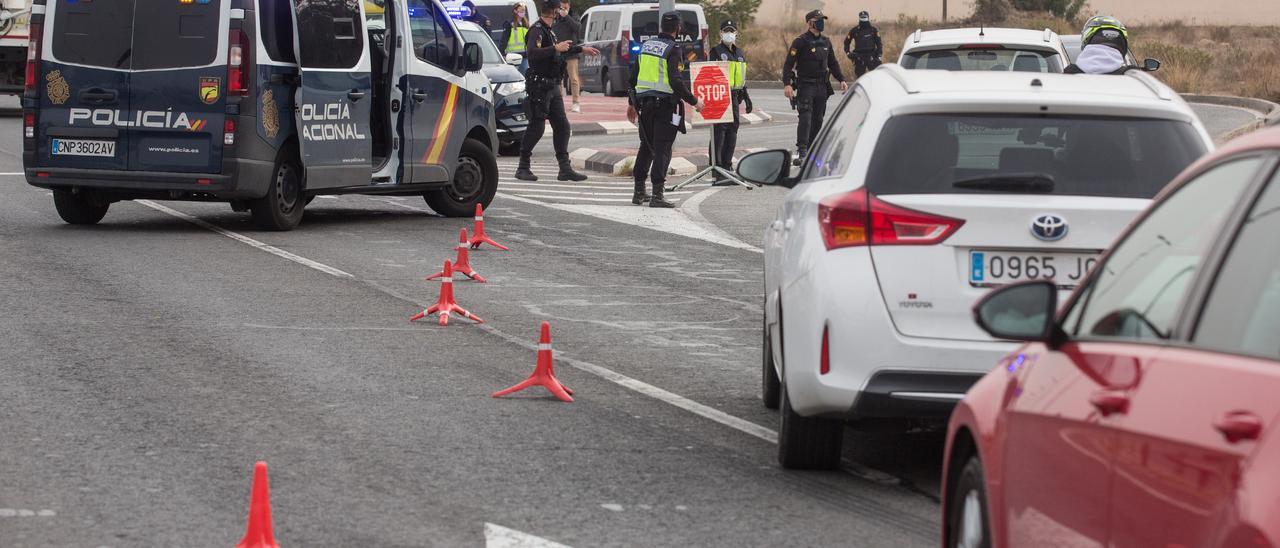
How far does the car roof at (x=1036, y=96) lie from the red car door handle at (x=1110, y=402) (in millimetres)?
2986

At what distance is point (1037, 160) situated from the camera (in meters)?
6.56

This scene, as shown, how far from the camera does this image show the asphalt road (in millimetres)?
6215

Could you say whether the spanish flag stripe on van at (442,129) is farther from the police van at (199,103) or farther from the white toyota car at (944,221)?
the white toyota car at (944,221)

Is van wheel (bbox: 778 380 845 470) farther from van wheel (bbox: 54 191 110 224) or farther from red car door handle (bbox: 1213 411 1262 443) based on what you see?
van wheel (bbox: 54 191 110 224)

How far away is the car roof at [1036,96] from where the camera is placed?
21.4 feet

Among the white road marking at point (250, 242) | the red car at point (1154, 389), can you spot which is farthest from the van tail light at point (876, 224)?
the white road marking at point (250, 242)

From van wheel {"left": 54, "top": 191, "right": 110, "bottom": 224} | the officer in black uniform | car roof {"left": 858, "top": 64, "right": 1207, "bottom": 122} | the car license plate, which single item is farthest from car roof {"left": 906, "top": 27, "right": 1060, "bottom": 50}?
the car license plate

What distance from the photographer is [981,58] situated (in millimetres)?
16641

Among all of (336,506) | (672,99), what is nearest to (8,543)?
(336,506)

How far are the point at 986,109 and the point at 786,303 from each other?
3.30ft

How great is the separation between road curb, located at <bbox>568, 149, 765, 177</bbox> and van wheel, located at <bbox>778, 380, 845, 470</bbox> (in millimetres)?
16832

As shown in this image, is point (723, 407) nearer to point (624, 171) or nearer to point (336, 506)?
point (336, 506)

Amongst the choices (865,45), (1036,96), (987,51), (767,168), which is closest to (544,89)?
(987,51)

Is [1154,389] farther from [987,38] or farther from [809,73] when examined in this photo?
[809,73]
